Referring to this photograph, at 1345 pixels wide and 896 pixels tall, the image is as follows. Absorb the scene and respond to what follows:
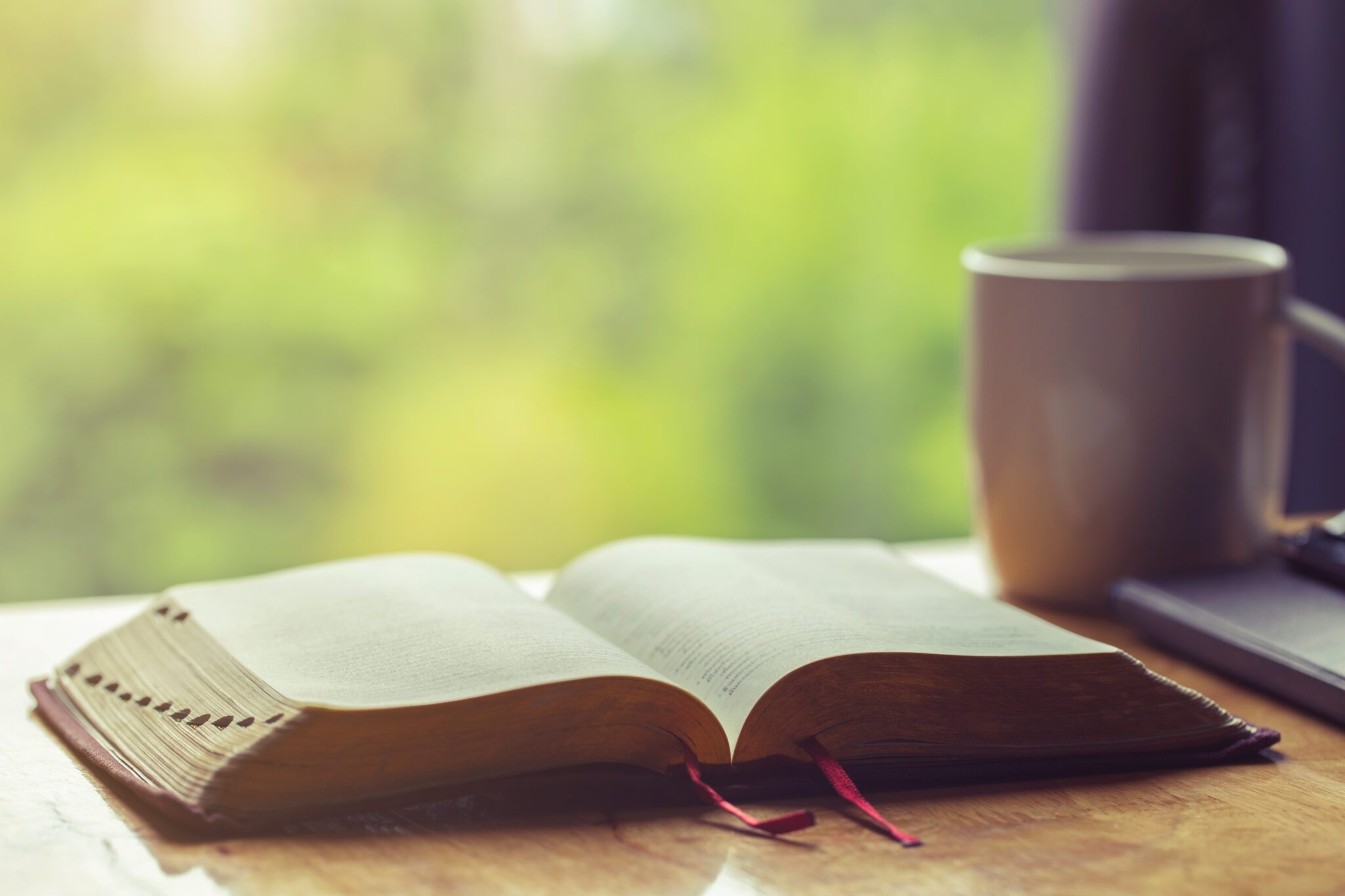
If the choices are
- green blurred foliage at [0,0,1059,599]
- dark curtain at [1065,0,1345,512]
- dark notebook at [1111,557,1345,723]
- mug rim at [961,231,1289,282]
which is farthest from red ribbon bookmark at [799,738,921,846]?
green blurred foliage at [0,0,1059,599]

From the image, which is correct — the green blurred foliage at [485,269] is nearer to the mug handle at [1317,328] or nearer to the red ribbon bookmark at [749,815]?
the mug handle at [1317,328]

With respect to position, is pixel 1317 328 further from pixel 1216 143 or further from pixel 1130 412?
pixel 1216 143

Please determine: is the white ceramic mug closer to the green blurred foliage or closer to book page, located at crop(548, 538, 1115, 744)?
book page, located at crop(548, 538, 1115, 744)

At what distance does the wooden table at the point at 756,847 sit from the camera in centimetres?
49

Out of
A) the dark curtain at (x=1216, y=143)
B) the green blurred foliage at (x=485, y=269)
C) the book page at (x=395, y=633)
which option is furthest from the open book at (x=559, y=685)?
the green blurred foliage at (x=485, y=269)

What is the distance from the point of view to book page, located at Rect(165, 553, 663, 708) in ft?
1.77

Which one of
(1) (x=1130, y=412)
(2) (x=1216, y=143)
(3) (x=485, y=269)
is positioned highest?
(2) (x=1216, y=143)

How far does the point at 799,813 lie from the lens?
0.53m

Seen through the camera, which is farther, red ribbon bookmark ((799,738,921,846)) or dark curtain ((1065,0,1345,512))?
dark curtain ((1065,0,1345,512))

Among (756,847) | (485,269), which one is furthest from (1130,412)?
(485,269)

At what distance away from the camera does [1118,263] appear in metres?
0.98

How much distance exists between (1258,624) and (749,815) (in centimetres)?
35

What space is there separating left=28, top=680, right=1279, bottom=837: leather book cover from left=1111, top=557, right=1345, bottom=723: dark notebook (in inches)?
3.3

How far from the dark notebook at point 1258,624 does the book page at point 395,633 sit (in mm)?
349
